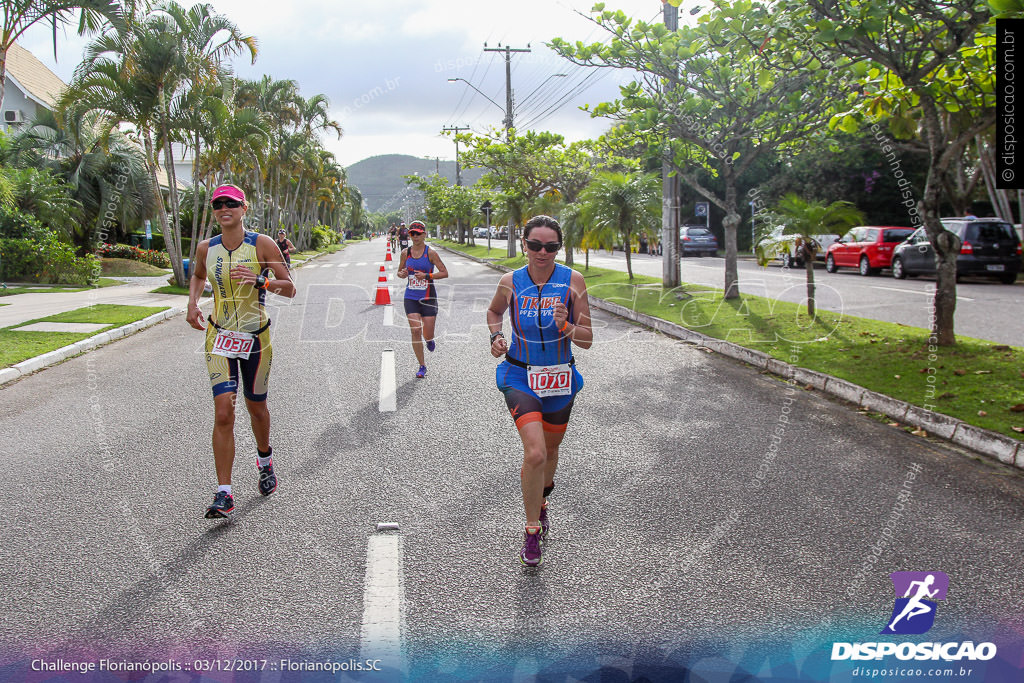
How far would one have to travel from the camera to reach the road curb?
6.00 m

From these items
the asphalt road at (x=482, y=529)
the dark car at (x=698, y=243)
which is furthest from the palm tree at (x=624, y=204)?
the dark car at (x=698, y=243)

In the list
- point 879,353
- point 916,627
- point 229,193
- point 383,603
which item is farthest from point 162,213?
point 916,627

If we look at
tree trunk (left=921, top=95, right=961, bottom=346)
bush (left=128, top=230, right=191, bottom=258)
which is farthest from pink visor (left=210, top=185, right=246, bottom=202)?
bush (left=128, top=230, right=191, bottom=258)

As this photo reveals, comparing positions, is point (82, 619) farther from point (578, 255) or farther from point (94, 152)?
point (578, 255)

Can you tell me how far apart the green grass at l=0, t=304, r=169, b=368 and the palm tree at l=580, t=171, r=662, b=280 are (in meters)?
10.8

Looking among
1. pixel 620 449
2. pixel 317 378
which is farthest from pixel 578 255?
pixel 620 449

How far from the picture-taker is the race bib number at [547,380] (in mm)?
4132

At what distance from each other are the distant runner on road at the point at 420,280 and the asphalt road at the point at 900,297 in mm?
7686

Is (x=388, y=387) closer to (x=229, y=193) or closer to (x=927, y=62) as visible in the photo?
(x=229, y=193)

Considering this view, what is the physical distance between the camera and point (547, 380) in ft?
13.6

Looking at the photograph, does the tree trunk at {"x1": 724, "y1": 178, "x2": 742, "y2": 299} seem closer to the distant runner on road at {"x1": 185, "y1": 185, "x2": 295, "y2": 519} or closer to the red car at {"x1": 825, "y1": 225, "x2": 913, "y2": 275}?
the red car at {"x1": 825, "y1": 225, "x2": 913, "y2": 275}

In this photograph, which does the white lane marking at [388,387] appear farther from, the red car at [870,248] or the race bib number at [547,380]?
the red car at [870,248]

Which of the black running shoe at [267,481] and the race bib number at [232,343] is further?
the black running shoe at [267,481]

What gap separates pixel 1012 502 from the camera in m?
5.00
